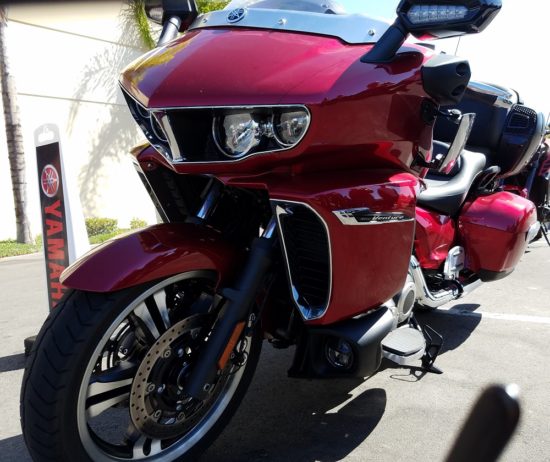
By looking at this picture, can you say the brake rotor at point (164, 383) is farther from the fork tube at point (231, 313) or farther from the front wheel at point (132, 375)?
the fork tube at point (231, 313)

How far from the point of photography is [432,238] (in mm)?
3352

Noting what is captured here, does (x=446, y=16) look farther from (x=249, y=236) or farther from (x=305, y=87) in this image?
(x=249, y=236)

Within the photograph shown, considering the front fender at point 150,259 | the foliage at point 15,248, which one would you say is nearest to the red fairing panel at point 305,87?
the front fender at point 150,259

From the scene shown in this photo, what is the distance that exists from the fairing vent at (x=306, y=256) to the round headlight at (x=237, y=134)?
239 millimetres

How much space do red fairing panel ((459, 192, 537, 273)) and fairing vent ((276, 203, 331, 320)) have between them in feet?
5.64

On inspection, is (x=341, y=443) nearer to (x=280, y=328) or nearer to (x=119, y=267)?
(x=280, y=328)

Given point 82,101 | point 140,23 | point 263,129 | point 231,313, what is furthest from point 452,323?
point 140,23

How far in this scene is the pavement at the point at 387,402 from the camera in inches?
97.8

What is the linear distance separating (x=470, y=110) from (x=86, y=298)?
11.2 ft

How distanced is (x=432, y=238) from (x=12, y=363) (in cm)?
264

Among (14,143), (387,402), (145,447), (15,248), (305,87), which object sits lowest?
(15,248)

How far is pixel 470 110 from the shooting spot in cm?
442

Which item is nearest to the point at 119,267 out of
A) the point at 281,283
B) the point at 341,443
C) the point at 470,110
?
the point at 281,283

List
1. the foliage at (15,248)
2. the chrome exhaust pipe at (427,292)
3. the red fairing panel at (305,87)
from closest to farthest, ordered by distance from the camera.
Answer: the red fairing panel at (305,87) < the chrome exhaust pipe at (427,292) < the foliage at (15,248)
